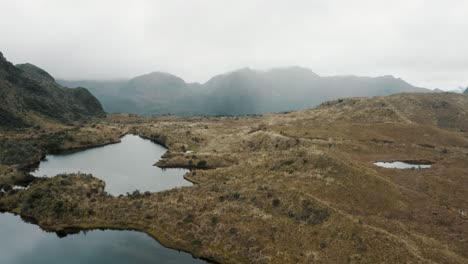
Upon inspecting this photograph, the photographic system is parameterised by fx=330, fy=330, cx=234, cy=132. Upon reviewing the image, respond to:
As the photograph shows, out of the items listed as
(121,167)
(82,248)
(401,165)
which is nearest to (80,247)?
(82,248)

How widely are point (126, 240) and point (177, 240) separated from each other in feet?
34.5

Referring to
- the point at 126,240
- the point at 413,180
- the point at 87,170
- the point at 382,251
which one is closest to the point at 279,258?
the point at 382,251

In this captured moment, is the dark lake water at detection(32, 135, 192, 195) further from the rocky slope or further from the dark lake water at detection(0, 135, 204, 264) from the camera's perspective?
the rocky slope

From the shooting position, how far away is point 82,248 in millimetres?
63188

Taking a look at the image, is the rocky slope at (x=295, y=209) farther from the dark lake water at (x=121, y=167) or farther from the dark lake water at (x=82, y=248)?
the dark lake water at (x=121, y=167)

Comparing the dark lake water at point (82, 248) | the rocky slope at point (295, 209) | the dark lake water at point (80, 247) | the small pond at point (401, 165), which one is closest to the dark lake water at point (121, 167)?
the dark lake water at point (80, 247)

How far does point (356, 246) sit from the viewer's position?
183 feet

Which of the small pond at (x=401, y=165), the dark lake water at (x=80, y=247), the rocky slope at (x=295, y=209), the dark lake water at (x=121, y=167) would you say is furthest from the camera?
the small pond at (x=401, y=165)

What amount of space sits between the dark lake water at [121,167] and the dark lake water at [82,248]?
25462 mm

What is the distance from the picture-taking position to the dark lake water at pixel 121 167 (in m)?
101

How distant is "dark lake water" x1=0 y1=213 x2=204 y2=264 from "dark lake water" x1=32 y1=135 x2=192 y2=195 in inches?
1002

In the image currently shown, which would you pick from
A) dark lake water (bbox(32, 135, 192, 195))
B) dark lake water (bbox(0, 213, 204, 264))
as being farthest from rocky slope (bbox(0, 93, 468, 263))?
dark lake water (bbox(32, 135, 192, 195))

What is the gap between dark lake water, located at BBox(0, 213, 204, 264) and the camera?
5947 cm

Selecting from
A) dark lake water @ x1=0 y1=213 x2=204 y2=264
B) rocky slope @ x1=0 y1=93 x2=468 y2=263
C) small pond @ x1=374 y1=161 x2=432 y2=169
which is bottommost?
dark lake water @ x1=0 y1=213 x2=204 y2=264
